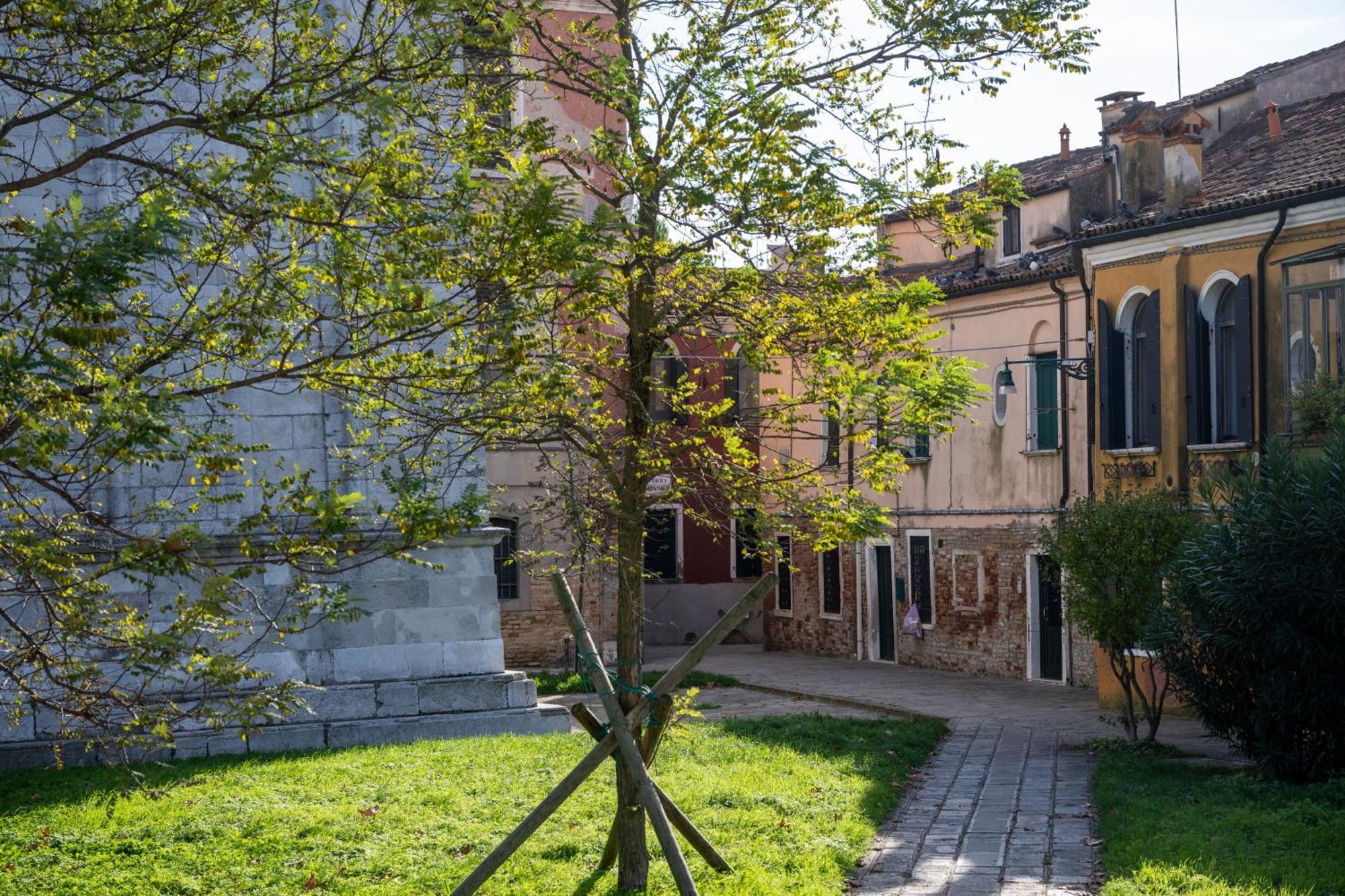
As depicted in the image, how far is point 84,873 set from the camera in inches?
393

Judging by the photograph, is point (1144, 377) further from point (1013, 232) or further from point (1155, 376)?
point (1013, 232)

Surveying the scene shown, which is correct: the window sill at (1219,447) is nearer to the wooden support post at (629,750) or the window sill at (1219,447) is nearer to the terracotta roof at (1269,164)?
the terracotta roof at (1269,164)

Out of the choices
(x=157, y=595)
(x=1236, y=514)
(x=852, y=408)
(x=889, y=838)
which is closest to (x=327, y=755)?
→ (x=157, y=595)

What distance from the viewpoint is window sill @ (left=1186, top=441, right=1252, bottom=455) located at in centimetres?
1847

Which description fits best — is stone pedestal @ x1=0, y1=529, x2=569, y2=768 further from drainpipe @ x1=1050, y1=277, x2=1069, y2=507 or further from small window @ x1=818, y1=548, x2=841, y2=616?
small window @ x1=818, y1=548, x2=841, y2=616

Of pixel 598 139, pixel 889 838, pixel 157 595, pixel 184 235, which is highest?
pixel 598 139

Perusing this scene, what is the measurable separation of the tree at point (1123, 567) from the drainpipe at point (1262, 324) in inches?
81.8

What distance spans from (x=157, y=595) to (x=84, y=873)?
5.61 meters

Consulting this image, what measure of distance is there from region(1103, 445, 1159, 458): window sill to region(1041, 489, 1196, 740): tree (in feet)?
10.1

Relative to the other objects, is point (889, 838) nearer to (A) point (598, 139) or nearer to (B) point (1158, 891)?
(B) point (1158, 891)

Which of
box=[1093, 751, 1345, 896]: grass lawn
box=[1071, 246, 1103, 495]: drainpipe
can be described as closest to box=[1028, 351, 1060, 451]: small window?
box=[1071, 246, 1103, 495]: drainpipe

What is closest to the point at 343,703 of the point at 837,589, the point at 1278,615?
the point at 1278,615

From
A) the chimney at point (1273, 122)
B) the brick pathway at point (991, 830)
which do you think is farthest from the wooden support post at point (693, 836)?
the chimney at point (1273, 122)

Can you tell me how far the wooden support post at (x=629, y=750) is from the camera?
26.7 feet
